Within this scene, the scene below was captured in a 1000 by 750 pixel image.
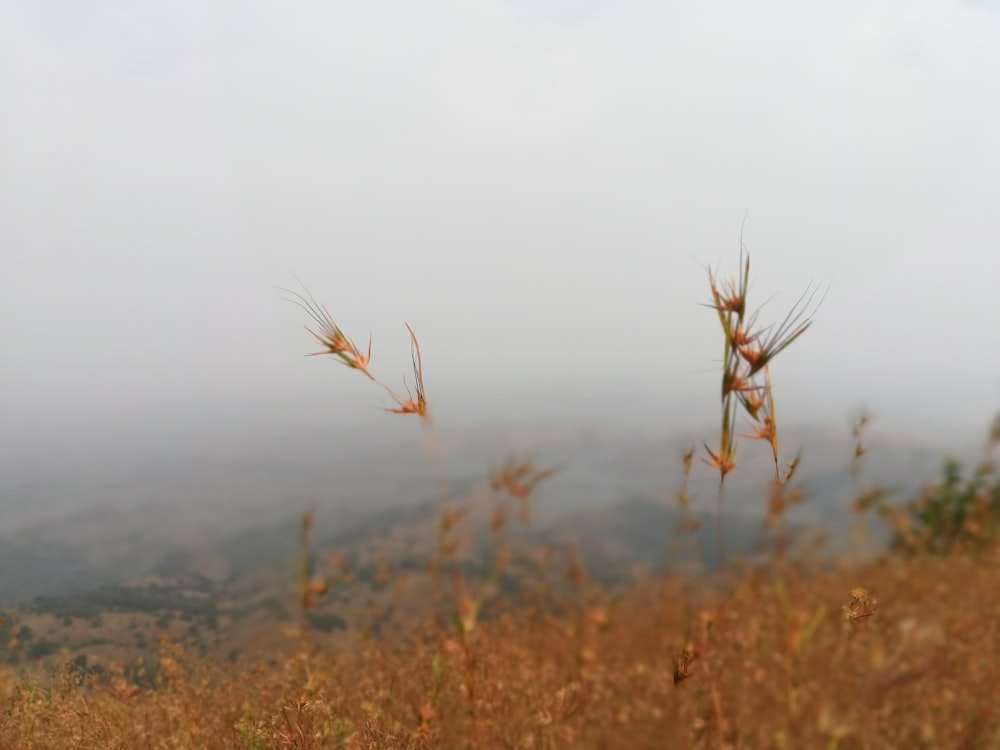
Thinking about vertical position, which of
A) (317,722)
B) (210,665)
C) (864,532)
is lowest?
(210,665)

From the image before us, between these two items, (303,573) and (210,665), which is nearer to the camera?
(303,573)

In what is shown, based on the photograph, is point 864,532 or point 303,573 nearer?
point 303,573

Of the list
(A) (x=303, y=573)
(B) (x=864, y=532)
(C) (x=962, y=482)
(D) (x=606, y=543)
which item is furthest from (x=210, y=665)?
(C) (x=962, y=482)

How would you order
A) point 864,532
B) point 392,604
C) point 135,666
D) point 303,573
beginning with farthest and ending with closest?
point 392,604, point 135,666, point 864,532, point 303,573

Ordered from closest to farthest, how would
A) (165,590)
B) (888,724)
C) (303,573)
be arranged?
(303,573) < (888,724) < (165,590)

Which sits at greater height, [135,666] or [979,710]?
[979,710]

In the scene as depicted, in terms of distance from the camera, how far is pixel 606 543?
8.07 meters

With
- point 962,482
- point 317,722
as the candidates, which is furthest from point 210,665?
A: point 962,482

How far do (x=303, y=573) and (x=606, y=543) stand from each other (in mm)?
7093

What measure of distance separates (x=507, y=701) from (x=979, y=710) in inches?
63.0

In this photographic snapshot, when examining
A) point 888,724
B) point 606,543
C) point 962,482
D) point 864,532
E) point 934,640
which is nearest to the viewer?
point 934,640

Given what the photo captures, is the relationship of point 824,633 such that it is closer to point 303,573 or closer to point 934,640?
point 934,640

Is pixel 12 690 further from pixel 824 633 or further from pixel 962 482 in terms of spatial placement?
pixel 962 482

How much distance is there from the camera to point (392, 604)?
472 cm
